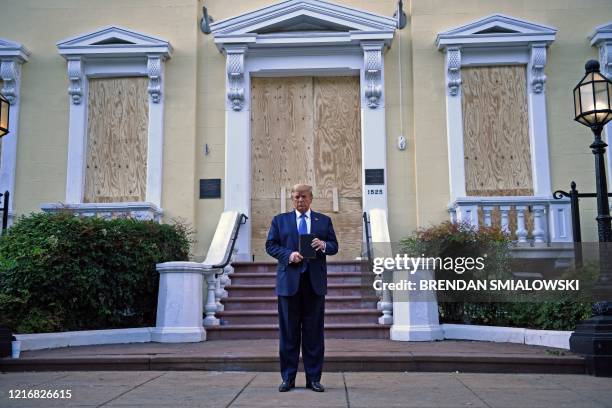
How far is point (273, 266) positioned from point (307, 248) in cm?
574

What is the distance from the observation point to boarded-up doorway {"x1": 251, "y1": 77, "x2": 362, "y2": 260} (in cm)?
1277

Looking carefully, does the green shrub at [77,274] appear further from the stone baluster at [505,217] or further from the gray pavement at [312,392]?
the stone baluster at [505,217]

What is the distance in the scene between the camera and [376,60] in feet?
41.3

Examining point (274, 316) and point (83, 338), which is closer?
point (83, 338)

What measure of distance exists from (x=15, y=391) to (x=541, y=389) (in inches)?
186

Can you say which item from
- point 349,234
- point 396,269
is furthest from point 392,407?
point 349,234

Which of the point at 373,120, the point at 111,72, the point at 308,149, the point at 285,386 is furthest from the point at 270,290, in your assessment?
the point at 111,72

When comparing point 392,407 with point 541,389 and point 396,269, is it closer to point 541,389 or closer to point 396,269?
point 541,389

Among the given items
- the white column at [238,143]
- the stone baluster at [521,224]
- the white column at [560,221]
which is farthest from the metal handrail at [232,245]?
the white column at [560,221]

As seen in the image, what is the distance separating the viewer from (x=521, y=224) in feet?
37.4

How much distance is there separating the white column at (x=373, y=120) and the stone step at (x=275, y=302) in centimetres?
245

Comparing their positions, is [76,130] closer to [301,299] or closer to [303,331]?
[301,299]

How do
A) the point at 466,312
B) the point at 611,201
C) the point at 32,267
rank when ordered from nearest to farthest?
the point at 32,267
the point at 466,312
the point at 611,201

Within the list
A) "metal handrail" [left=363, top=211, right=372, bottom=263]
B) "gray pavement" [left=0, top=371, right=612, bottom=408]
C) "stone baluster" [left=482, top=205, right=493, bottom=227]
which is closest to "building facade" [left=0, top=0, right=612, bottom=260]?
"metal handrail" [left=363, top=211, right=372, bottom=263]
